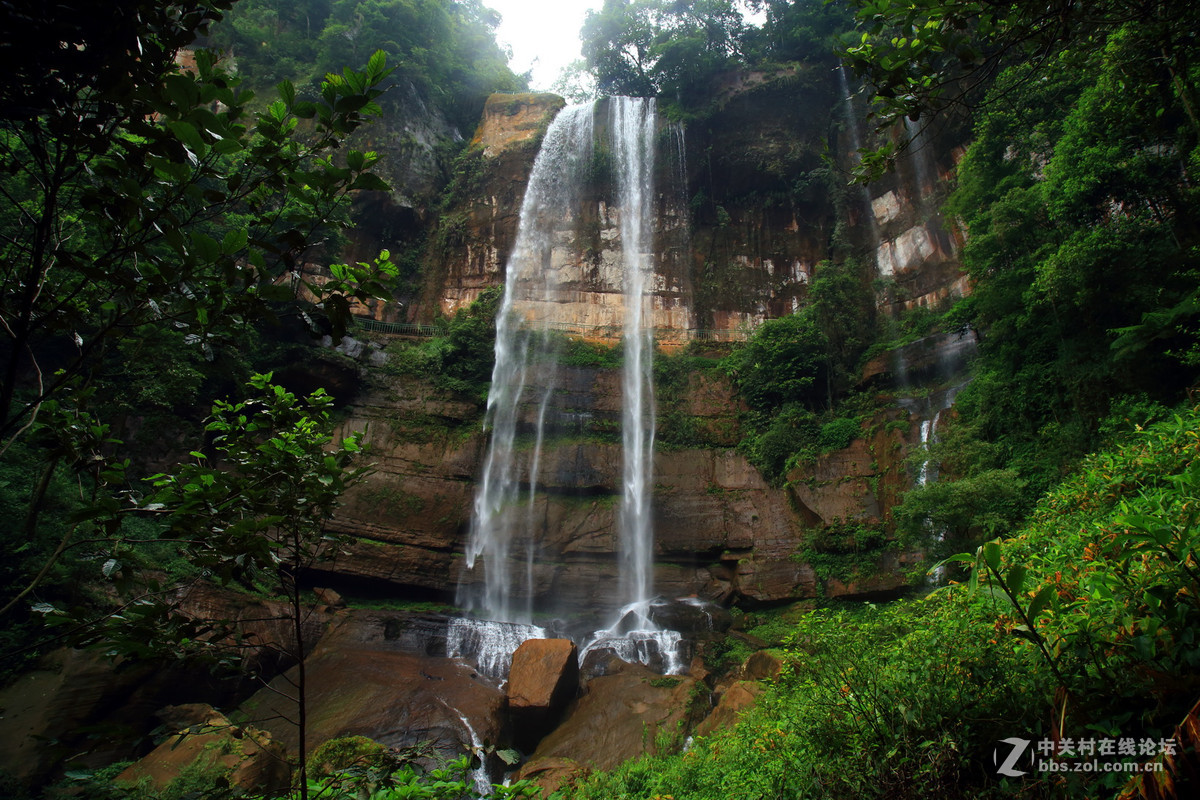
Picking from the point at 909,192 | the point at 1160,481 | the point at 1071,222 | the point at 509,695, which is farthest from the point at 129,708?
the point at 909,192

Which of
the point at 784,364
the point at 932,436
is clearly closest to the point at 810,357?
the point at 784,364

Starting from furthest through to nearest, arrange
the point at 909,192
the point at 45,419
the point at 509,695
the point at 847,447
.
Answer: the point at 909,192 < the point at 847,447 < the point at 509,695 < the point at 45,419

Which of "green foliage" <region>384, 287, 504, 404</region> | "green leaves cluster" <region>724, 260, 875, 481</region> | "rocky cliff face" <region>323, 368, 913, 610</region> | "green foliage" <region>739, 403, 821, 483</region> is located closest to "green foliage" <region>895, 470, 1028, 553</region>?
"rocky cliff face" <region>323, 368, 913, 610</region>

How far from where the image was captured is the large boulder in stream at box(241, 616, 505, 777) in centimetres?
858

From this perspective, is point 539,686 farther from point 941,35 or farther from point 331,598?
point 941,35

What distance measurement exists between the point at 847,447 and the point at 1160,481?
11.0 m

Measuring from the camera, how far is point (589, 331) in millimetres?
20953

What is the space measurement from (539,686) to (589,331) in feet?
45.0

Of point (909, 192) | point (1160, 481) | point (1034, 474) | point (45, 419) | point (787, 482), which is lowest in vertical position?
point (45, 419)

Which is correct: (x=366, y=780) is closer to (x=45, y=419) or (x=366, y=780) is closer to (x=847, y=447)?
(x=45, y=419)

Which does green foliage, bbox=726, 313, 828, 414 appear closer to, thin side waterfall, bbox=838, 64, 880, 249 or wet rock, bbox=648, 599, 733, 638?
thin side waterfall, bbox=838, 64, 880, 249

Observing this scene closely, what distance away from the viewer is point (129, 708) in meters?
8.34

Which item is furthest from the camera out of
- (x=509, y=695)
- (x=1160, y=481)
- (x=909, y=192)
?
(x=909, y=192)

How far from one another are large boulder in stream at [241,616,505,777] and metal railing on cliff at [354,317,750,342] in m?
11.0
